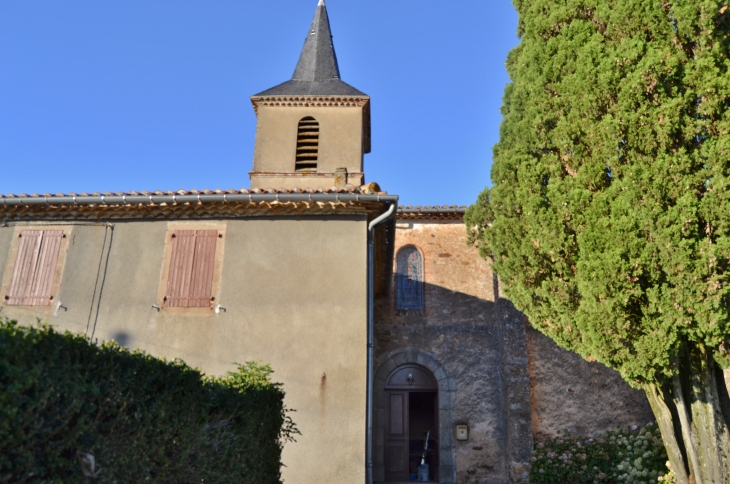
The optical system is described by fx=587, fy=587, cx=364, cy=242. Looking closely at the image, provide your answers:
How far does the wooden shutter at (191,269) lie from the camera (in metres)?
8.58

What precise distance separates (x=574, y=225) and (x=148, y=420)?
18.8 feet

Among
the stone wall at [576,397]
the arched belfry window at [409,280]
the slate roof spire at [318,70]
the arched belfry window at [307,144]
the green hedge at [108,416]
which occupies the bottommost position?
the green hedge at [108,416]

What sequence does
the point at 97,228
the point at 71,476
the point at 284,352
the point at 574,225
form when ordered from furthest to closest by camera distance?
the point at 97,228
the point at 284,352
the point at 574,225
the point at 71,476

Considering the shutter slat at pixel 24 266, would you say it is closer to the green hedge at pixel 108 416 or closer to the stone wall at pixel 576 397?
the green hedge at pixel 108 416

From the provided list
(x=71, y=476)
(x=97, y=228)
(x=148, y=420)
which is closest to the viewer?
(x=71, y=476)

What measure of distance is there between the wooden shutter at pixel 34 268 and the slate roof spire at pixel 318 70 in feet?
23.4

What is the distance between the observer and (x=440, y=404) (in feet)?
45.4

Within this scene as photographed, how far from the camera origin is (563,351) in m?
13.9

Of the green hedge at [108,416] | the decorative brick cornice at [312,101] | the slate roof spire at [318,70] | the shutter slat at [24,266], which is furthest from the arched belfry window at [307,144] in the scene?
the green hedge at [108,416]

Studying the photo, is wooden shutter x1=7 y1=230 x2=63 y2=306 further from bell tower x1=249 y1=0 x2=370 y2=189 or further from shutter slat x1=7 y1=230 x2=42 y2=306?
bell tower x1=249 y1=0 x2=370 y2=189

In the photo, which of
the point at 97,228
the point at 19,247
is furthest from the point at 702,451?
the point at 19,247

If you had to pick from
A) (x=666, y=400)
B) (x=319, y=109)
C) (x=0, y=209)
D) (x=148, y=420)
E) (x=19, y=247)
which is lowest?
(x=148, y=420)

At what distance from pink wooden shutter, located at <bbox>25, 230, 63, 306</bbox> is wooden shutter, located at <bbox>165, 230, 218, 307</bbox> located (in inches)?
72.7

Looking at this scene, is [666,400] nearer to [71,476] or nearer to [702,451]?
[702,451]
